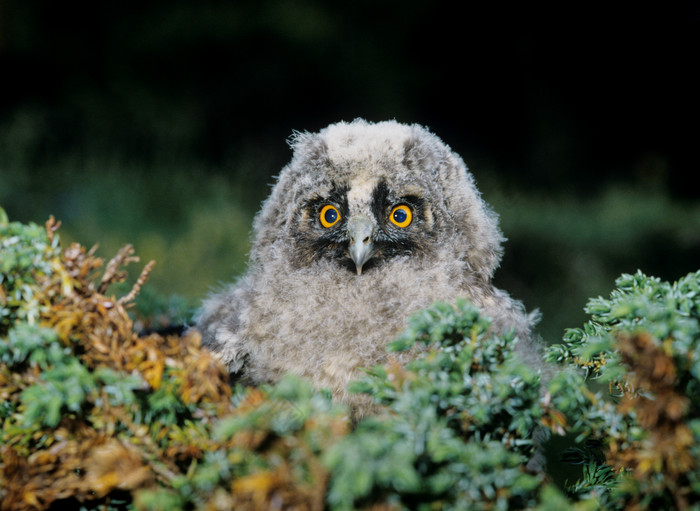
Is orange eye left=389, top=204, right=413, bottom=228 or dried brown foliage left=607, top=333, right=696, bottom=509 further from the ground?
orange eye left=389, top=204, right=413, bottom=228

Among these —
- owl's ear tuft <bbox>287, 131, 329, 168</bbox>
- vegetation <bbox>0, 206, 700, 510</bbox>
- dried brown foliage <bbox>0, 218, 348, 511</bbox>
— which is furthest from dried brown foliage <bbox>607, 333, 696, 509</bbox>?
owl's ear tuft <bbox>287, 131, 329, 168</bbox>

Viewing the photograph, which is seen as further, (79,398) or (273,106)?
(273,106)

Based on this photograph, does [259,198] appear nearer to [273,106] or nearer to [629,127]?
[273,106]

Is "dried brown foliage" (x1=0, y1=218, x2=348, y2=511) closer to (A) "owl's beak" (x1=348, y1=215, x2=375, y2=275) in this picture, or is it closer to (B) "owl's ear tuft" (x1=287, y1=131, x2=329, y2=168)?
(A) "owl's beak" (x1=348, y1=215, x2=375, y2=275)

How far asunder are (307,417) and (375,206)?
605 millimetres

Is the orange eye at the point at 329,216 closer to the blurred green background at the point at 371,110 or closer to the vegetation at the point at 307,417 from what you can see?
the vegetation at the point at 307,417

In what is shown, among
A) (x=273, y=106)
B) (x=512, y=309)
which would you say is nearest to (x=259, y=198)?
(x=273, y=106)

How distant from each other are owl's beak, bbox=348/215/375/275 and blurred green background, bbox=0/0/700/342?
8.37 feet

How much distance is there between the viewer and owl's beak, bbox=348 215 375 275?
1.07m

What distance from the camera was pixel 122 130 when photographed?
4.51 m

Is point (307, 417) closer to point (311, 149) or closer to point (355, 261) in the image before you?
point (355, 261)

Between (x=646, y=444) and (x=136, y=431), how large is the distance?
56 cm

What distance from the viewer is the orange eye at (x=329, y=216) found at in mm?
1161

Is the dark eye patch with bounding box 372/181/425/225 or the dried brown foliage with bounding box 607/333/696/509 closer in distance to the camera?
the dried brown foliage with bounding box 607/333/696/509
